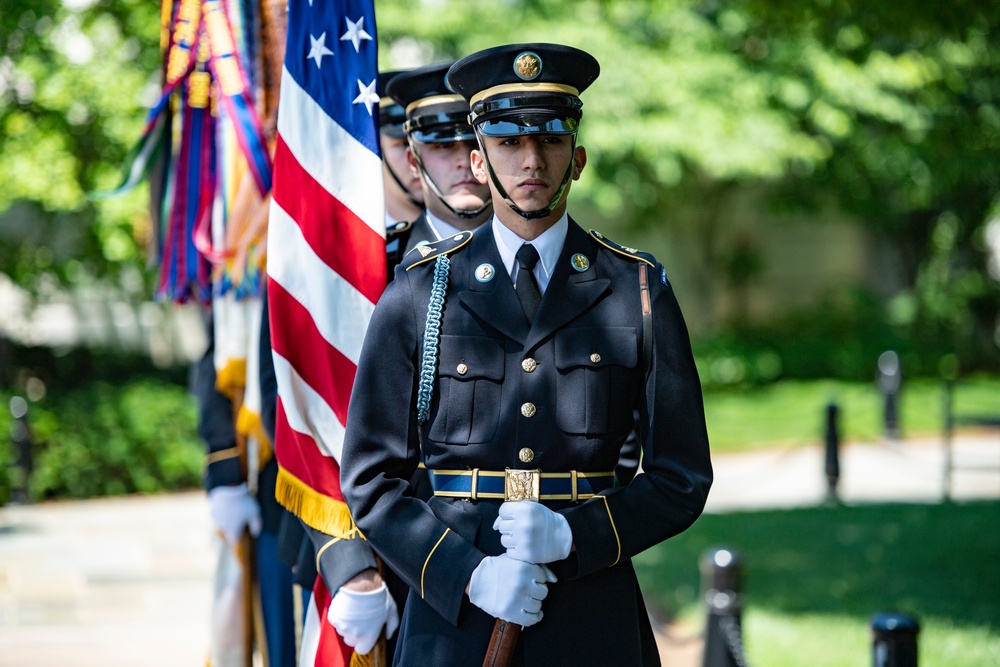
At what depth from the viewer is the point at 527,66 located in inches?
103

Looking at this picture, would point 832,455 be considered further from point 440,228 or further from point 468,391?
point 468,391

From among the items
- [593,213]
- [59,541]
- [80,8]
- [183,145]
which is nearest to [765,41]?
[593,213]

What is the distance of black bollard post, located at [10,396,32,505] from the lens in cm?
1149

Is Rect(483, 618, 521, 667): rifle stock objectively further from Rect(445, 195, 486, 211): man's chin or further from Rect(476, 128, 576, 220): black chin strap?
Rect(445, 195, 486, 211): man's chin

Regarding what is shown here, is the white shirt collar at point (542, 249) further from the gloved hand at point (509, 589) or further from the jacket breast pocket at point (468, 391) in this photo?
the gloved hand at point (509, 589)

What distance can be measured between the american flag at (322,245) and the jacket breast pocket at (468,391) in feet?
1.81

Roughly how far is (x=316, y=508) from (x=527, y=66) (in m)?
1.24

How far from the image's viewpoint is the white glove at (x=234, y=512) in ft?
14.8

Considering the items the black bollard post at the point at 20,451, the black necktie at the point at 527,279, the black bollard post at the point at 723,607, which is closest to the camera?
the black necktie at the point at 527,279

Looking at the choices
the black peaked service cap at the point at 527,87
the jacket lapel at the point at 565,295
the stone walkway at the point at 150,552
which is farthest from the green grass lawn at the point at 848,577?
the black peaked service cap at the point at 527,87

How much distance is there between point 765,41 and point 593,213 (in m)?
5.99

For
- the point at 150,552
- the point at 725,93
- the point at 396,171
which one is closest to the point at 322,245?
the point at 396,171

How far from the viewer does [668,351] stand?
2.59 m

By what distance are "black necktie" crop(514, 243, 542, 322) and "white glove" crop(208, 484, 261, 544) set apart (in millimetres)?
2218
